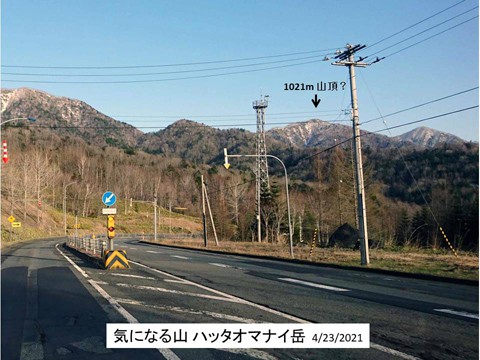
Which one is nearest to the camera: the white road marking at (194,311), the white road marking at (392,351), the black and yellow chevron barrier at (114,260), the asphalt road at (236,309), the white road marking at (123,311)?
the white road marking at (392,351)

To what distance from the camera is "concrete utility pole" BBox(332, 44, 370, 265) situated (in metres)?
22.2

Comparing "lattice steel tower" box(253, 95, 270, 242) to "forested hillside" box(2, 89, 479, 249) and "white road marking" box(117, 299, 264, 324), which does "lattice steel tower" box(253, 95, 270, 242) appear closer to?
"forested hillside" box(2, 89, 479, 249)

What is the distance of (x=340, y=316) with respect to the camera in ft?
29.8

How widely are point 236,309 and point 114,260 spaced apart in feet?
36.0

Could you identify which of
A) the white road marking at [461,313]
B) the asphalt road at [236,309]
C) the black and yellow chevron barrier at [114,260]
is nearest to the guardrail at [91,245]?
the black and yellow chevron barrier at [114,260]

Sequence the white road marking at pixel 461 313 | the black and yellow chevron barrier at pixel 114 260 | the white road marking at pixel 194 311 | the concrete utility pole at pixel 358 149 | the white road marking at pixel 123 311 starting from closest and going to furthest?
the white road marking at pixel 123 311, the white road marking at pixel 194 311, the white road marking at pixel 461 313, the black and yellow chevron barrier at pixel 114 260, the concrete utility pole at pixel 358 149

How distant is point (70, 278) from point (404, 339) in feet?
40.6

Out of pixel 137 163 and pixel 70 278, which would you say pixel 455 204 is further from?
pixel 137 163
